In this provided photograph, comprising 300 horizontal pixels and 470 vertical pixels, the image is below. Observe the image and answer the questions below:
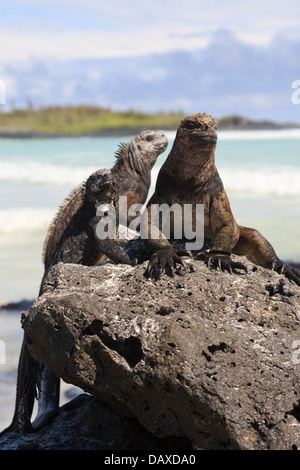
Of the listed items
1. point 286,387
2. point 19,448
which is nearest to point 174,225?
point 286,387

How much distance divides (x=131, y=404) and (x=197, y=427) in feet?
1.15

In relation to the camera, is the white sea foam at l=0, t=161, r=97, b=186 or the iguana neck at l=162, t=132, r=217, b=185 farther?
the white sea foam at l=0, t=161, r=97, b=186

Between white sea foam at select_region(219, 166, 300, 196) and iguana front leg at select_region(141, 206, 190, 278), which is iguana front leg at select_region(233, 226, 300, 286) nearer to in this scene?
iguana front leg at select_region(141, 206, 190, 278)

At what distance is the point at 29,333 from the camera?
3.49 metres

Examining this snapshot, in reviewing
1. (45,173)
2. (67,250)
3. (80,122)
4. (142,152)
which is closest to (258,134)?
(80,122)

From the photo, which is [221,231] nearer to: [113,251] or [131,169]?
[113,251]

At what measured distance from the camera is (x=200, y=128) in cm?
381

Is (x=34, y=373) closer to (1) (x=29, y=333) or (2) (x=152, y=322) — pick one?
(1) (x=29, y=333)

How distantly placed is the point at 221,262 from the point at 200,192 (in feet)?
1.63

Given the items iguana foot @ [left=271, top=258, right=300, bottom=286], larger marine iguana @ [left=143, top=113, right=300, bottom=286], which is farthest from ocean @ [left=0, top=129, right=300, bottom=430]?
iguana foot @ [left=271, top=258, right=300, bottom=286]

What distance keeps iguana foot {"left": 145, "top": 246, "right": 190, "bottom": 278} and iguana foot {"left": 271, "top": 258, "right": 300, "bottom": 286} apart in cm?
79

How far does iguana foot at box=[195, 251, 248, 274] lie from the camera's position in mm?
3734

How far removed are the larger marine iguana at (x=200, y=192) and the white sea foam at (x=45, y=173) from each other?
18029 millimetres

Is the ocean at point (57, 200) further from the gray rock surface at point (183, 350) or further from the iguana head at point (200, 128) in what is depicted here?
the iguana head at point (200, 128)
